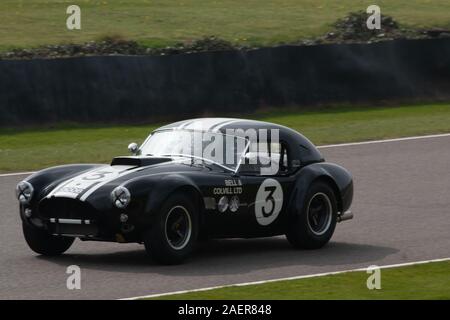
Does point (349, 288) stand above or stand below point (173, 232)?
below

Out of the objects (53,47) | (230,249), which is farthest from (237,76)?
(230,249)

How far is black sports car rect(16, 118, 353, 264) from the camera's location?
9.66 metres

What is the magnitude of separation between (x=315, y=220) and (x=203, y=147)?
4.45 feet

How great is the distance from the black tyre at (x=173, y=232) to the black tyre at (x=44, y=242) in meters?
1.11

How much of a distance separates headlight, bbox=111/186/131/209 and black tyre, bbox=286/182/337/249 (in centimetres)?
193

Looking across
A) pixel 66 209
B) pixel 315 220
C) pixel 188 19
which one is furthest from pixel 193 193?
pixel 188 19

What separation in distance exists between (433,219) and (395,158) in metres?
4.41

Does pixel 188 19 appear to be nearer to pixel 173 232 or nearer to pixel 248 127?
pixel 248 127

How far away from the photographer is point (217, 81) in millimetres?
20516

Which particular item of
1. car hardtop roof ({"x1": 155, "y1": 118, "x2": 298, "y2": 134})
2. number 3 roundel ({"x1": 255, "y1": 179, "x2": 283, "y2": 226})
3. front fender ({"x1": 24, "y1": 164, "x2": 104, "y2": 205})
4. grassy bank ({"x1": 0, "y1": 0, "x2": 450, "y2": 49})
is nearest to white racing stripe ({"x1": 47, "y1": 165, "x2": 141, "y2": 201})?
front fender ({"x1": 24, "y1": 164, "x2": 104, "y2": 205})

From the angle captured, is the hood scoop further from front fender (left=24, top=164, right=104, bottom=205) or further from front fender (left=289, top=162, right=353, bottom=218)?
front fender (left=289, top=162, right=353, bottom=218)
